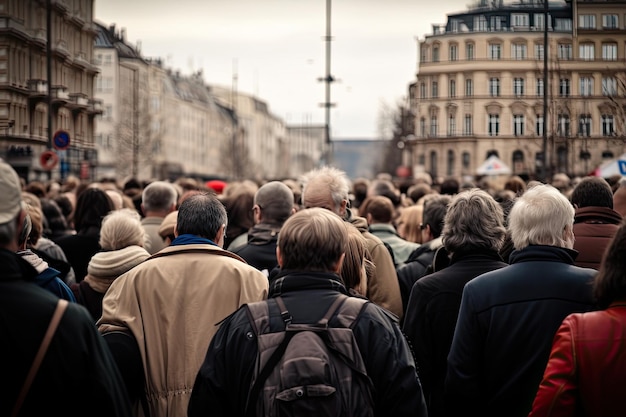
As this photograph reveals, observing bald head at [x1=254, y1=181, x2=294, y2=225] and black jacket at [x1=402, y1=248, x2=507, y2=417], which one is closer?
black jacket at [x1=402, y1=248, x2=507, y2=417]

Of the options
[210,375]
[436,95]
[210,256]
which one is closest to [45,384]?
[210,375]

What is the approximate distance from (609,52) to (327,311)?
1144cm

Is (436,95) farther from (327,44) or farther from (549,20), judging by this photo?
(327,44)

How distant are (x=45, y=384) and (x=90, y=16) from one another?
640 inches

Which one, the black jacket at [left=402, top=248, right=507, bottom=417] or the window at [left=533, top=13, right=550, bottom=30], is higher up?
the window at [left=533, top=13, right=550, bottom=30]

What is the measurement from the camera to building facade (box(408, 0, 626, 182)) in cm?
1564

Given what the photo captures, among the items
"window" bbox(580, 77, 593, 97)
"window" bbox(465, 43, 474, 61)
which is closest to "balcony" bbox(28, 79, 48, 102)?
"window" bbox(580, 77, 593, 97)

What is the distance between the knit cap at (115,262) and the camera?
7.24 meters

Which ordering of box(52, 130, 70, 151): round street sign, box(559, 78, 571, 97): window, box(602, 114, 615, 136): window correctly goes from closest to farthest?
1. box(602, 114, 615, 136): window
2. box(559, 78, 571, 97): window
3. box(52, 130, 70, 151): round street sign

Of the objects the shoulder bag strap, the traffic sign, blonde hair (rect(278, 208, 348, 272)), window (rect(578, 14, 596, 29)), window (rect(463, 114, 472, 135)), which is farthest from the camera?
the traffic sign

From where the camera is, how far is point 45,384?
11.8 feet

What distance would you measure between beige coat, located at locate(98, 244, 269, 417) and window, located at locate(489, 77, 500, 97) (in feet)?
46.6

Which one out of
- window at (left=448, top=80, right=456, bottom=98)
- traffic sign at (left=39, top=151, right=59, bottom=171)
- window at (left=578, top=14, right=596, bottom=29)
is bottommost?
traffic sign at (left=39, top=151, right=59, bottom=171)

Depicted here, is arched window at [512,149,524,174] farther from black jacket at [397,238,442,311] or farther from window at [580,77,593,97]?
black jacket at [397,238,442,311]
